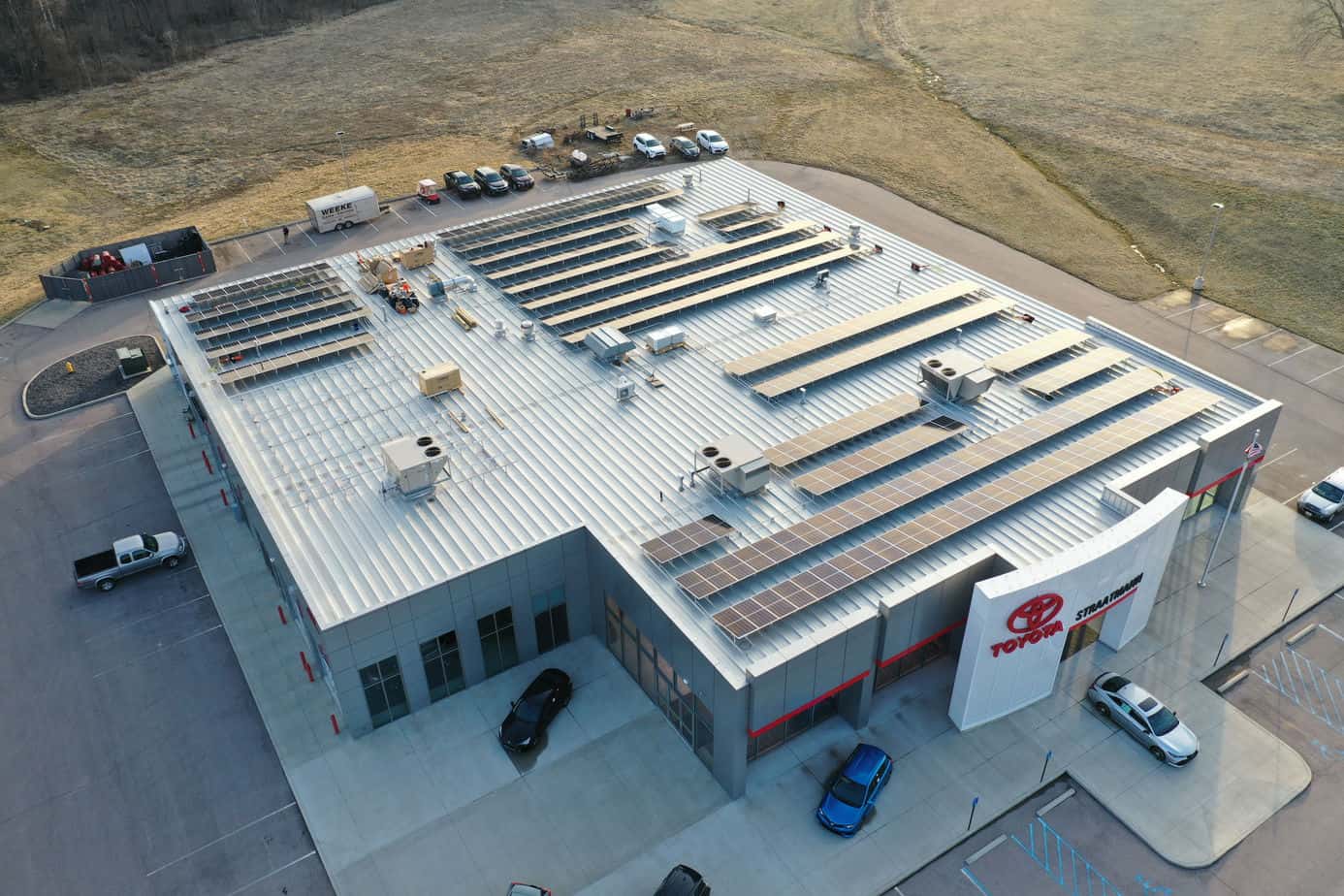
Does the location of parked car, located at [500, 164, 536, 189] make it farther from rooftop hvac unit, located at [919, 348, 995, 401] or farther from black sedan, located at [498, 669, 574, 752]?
black sedan, located at [498, 669, 574, 752]

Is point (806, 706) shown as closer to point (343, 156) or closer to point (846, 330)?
point (846, 330)

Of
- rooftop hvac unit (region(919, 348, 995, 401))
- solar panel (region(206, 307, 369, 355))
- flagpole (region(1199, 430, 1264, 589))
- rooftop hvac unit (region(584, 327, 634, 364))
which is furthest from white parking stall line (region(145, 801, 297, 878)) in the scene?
flagpole (region(1199, 430, 1264, 589))

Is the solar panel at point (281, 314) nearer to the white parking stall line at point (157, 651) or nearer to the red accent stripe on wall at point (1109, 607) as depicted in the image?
the white parking stall line at point (157, 651)

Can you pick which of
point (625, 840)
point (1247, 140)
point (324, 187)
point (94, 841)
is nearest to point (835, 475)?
point (625, 840)

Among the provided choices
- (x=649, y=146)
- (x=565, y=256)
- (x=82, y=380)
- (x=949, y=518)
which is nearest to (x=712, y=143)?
(x=649, y=146)

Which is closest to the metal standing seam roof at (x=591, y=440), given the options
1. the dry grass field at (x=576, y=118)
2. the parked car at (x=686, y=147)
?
the dry grass field at (x=576, y=118)

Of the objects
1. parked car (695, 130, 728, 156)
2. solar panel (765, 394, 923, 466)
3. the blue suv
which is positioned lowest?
the blue suv
